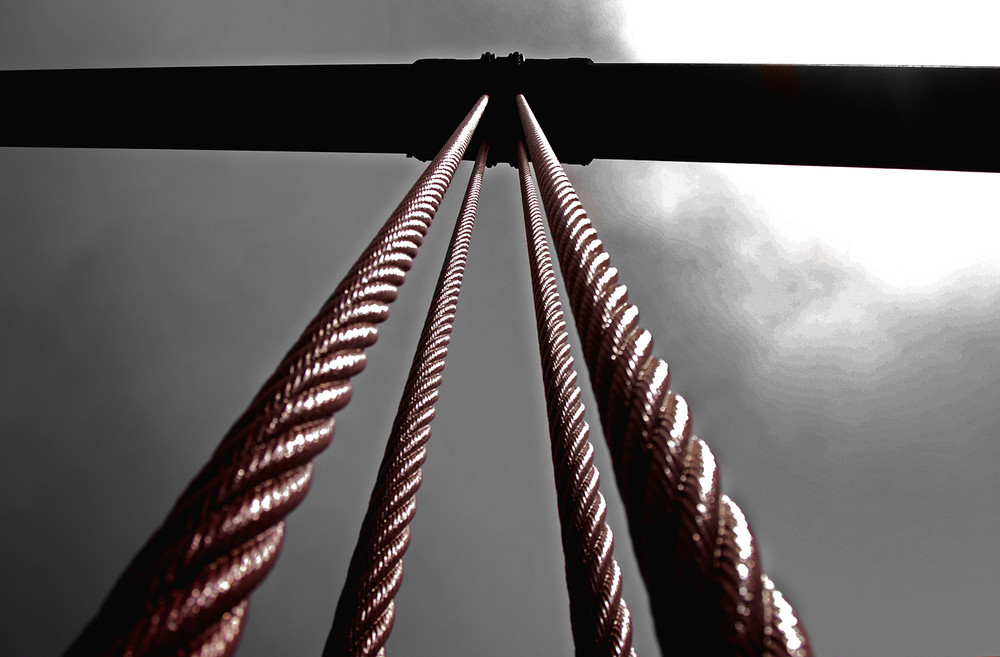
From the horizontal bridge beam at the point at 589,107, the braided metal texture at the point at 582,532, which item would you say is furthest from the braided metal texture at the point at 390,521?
the horizontal bridge beam at the point at 589,107

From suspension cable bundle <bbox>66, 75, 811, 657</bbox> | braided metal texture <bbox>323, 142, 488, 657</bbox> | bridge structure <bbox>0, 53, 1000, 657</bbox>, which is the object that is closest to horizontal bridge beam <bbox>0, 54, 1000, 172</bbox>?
bridge structure <bbox>0, 53, 1000, 657</bbox>

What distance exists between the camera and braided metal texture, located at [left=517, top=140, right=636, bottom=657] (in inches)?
14.5

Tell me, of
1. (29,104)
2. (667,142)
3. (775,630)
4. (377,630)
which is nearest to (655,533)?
(775,630)

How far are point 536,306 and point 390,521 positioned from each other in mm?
212

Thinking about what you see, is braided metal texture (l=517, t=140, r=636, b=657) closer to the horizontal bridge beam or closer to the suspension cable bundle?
the suspension cable bundle

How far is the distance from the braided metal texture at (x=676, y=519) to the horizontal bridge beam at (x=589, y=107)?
0.65m

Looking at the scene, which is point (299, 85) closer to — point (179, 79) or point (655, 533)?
point (179, 79)

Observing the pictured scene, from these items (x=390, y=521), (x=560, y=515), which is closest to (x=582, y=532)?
(x=560, y=515)

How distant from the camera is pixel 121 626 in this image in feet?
0.56

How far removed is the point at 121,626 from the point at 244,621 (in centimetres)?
5

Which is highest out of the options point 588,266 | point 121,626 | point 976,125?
point 976,125

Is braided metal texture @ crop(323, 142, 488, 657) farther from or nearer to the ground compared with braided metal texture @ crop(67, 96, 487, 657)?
farther from the ground

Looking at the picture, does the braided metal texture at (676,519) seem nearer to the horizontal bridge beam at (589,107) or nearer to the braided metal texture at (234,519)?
the braided metal texture at (234,519)

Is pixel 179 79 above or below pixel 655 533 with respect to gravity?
above
